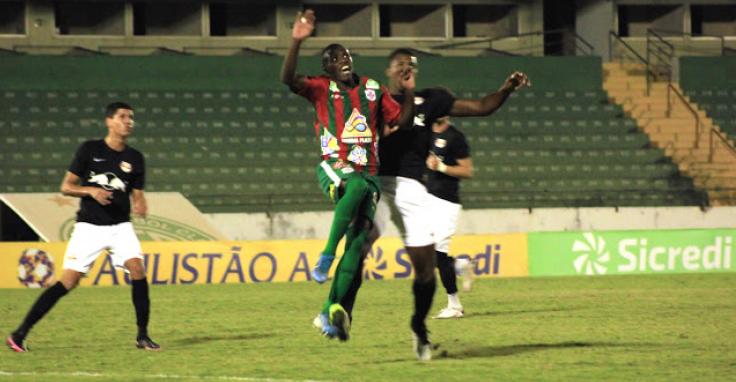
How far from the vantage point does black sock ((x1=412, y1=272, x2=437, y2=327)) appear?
33.3ft

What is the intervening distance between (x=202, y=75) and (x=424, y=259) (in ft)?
74.7

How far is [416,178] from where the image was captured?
10.2 meters

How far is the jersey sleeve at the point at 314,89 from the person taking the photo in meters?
9.84

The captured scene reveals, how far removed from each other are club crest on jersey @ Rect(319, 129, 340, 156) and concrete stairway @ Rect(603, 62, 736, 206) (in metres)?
19.4

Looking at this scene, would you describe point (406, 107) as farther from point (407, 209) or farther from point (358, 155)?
point (407, 209)

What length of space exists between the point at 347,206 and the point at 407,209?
46 cm

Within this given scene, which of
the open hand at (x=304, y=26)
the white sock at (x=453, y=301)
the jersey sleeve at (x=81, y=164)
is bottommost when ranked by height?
the white sock at (x=453, y=301)

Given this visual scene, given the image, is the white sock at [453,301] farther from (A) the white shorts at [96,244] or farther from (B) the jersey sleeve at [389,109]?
(B) the jersey sleeve at [389,109]

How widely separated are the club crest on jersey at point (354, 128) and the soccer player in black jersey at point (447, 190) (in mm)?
4389

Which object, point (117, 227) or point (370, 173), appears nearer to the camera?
point (370, 173)

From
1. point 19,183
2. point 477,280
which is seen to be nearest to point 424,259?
point 477,280

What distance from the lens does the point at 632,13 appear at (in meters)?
39.3

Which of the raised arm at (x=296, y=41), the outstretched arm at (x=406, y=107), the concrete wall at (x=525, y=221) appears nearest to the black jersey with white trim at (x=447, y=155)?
the outstretched arm at (x=406, y=107)

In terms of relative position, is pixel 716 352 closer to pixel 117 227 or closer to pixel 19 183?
pixel 117 227
